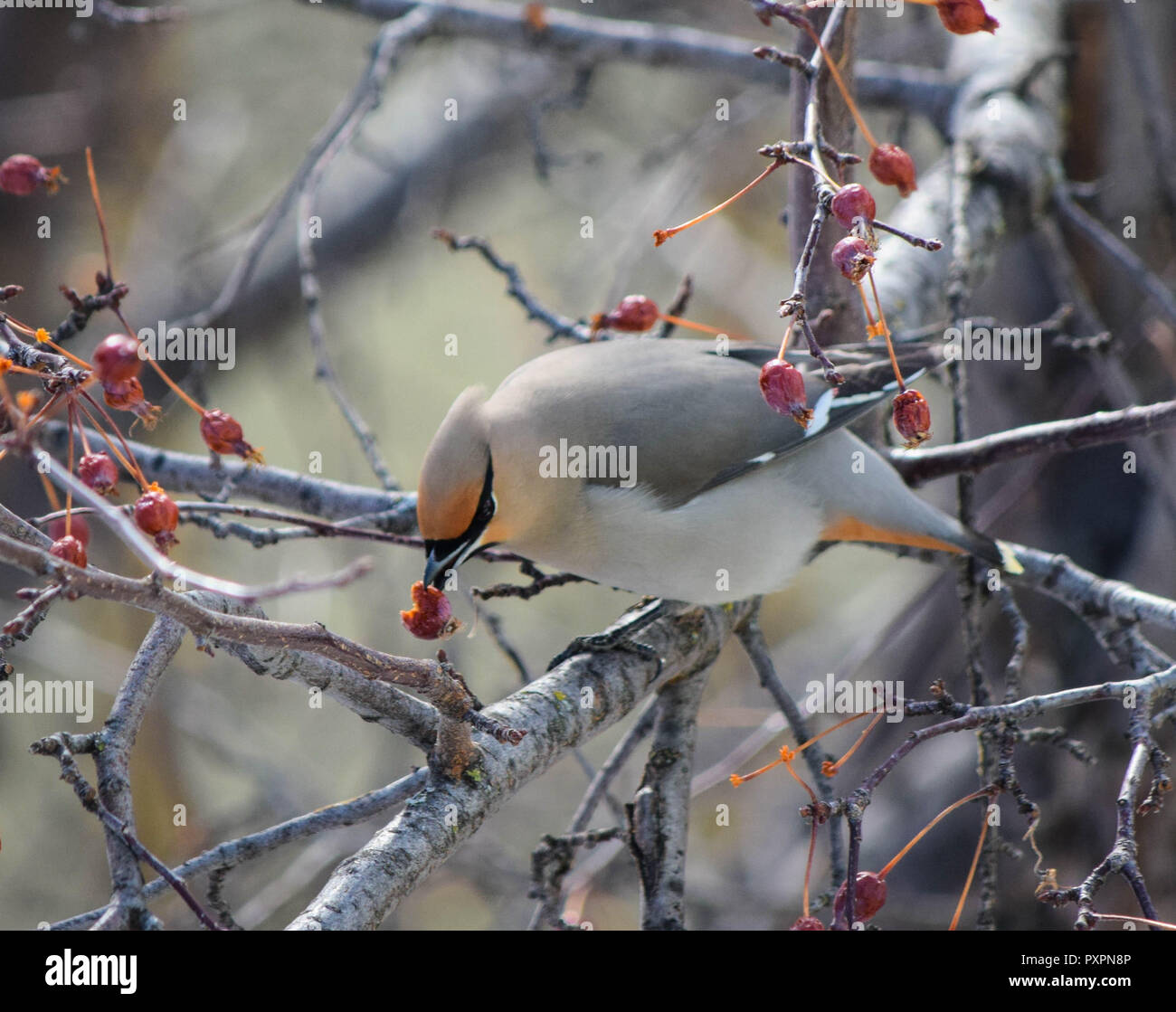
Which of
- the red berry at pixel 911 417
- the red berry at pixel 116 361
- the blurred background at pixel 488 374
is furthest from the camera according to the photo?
the blurred background at pixel 488 374

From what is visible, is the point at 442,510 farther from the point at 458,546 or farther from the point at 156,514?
the point at 156,514

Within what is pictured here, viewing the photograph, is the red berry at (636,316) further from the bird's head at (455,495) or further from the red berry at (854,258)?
the red berry at (854,258)

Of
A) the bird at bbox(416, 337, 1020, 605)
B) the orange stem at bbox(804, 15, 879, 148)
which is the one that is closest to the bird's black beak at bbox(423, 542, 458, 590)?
the bird at bbox(416, 337, 1020, 605)

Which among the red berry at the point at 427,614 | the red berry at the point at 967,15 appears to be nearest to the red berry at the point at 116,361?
the red berry at the point at 427,614

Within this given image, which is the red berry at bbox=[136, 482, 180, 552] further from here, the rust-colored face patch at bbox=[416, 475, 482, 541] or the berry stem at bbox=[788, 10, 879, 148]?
the berry stem at bbox=[788, 10, 879, 148]

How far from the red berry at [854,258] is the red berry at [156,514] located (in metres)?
1.03

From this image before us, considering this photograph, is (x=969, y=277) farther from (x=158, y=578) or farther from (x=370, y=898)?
(x=158, y=578)

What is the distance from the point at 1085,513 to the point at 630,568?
6.97 feet

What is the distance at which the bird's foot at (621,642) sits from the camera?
2.72 meters

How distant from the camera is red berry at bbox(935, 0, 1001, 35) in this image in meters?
1.93

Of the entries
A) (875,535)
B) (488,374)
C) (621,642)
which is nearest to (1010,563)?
(875,535)

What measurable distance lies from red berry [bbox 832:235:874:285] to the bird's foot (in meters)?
1.26

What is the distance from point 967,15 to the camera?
1.94m
